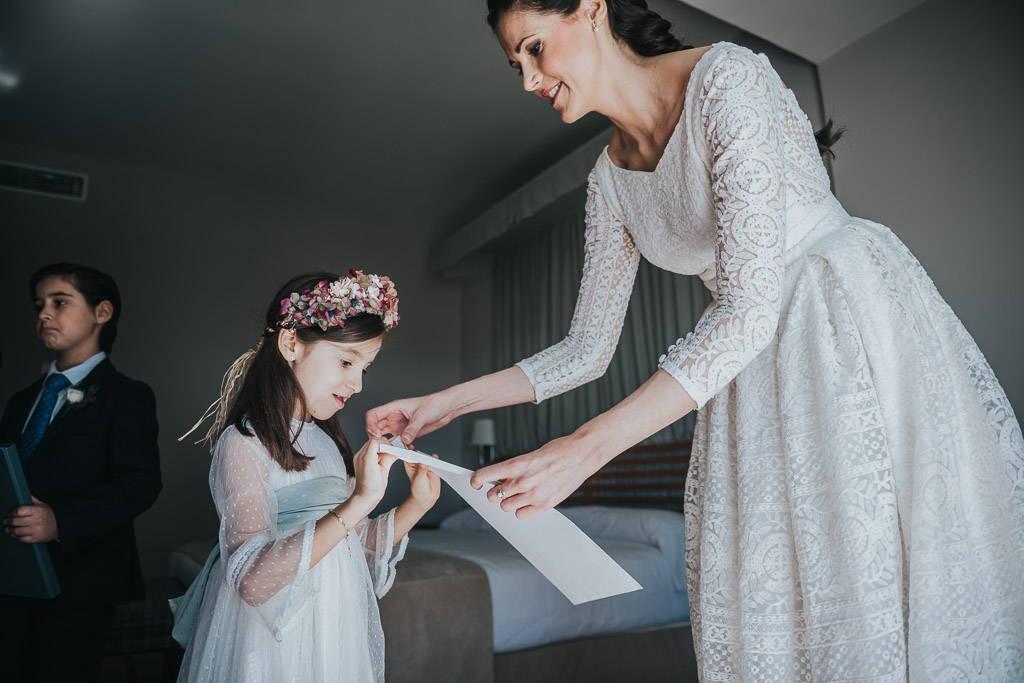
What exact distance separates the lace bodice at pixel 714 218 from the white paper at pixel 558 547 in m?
0.23

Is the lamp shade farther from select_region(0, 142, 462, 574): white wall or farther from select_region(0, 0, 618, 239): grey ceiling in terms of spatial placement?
select_region(0, 0, 618, 239): grey ceiling

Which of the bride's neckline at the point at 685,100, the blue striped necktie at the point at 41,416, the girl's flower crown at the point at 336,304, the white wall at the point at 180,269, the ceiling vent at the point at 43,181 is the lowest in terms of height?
the blue striped necktie at the point at 41,416

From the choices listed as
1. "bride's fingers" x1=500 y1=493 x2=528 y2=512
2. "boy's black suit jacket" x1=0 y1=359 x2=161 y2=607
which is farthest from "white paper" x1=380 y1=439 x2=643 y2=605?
"boy's black suit jacket" x1=0 y1=359 x2=161 y2=607

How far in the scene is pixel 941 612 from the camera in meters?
0.81

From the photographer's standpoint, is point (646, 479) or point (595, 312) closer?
point (595, 312)

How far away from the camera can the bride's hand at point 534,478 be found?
2.47 ft

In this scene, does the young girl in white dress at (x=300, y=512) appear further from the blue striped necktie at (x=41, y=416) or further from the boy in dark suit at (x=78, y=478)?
the blue striped necktie at (x=41, y=416)

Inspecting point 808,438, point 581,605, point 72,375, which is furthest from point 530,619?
point 808,438

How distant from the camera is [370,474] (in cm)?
124

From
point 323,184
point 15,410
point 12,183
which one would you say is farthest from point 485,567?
point 12,183

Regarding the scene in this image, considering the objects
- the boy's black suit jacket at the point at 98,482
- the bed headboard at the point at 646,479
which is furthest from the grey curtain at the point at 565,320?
the boy's black suit jacket at the point at 98,482

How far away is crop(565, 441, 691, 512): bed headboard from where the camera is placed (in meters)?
3.89

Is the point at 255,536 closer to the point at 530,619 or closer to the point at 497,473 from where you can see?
the point at 497,473

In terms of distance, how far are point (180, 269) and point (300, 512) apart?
409 centimetres
